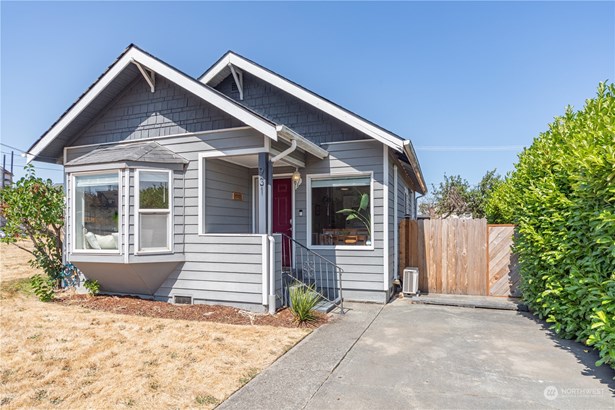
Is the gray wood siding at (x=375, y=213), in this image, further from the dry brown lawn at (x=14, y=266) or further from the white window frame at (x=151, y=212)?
the dry brown lawn at (x=14, y=266)

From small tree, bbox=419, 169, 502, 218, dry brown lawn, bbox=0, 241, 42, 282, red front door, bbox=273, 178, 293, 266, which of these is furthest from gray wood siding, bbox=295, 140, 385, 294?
small tree, bbox=419, 169, 502, 218

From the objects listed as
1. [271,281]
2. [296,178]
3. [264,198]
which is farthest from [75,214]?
[296,178]

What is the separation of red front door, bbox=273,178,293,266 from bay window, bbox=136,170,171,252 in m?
2.60

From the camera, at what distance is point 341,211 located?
753cm

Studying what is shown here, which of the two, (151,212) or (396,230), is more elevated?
→ (151,212)

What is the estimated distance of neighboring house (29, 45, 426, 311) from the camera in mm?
6094

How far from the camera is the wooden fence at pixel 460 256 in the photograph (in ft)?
25.0

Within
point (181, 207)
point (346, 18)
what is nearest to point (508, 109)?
point (346, 18)

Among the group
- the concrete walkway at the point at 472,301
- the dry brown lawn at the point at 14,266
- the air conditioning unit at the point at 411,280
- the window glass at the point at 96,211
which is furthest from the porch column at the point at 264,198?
the dry brown lawn at the point at 14,266

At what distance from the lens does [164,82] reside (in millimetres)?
6969

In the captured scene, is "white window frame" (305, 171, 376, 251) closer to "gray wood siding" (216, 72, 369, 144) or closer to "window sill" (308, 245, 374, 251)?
"window sill" (308, 245, 374, 251)

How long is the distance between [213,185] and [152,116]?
197 centimetres

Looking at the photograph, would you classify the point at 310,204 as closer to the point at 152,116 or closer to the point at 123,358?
the point at 152,116

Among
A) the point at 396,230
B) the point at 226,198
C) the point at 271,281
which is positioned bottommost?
the point at 271,281
